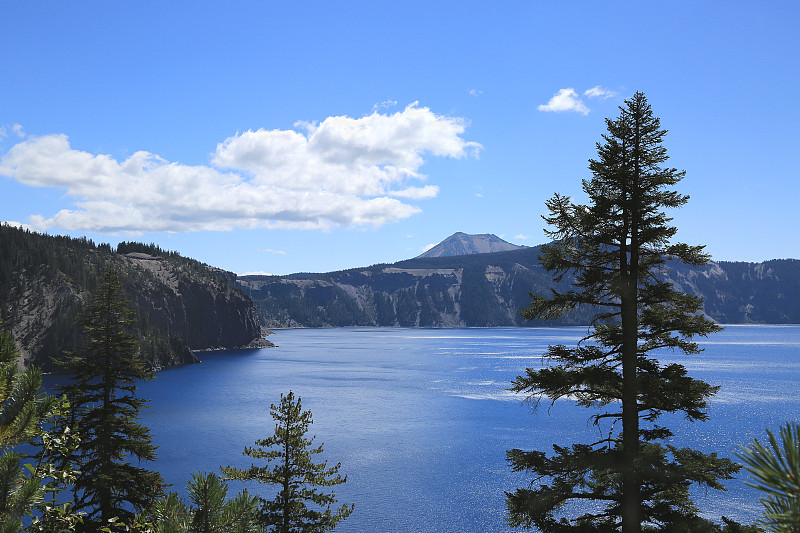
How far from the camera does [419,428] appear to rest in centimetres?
8475

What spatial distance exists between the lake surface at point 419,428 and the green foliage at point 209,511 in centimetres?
1465

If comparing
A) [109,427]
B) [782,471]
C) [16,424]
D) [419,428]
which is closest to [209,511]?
[16,424]

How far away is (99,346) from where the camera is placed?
27234 millimetres

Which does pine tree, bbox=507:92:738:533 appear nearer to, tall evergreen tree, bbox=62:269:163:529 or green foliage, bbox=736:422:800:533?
green foliage, bbox=736:422:800:533

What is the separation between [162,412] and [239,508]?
107 m

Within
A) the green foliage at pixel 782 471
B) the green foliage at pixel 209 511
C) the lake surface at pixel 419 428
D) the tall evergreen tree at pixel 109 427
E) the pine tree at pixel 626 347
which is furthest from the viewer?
the lake surface at pixel 419 428

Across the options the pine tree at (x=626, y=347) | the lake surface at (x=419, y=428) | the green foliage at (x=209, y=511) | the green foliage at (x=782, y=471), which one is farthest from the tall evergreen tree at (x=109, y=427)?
the green foliage at (x=782, y=471)

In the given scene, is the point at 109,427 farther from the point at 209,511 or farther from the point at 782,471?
the point at 782,471

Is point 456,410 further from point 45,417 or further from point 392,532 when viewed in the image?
point 45,417

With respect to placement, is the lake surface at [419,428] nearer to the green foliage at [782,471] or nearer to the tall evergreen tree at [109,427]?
the green foliage at [782,471]

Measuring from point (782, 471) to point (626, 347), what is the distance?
439 inches

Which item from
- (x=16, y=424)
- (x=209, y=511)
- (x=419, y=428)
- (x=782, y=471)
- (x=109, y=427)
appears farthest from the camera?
(x=419, y=428)

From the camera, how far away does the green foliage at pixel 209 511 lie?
5.65m

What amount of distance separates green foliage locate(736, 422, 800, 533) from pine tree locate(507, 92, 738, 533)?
375 inches
